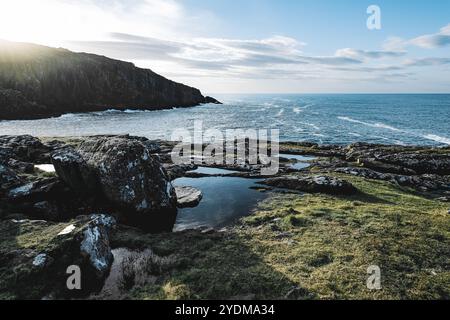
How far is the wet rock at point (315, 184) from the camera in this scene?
3259 centimetres

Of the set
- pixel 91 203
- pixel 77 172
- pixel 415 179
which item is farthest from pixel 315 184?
pixel 77 172

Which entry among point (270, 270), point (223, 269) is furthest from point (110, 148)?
point (270, 270)

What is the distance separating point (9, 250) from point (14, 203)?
822cm

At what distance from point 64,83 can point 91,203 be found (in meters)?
146

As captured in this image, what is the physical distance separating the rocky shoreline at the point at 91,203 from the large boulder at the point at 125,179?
0.24 ft

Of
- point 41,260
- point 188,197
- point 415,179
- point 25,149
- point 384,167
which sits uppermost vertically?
point 25,149

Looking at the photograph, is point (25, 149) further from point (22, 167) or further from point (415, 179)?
point (415, 179)

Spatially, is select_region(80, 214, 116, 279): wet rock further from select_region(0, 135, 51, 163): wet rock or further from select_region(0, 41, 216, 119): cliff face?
select_region(0, 41, 216, 119): cliff face

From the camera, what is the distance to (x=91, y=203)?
79.9ft

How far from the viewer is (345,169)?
43750 millimetres

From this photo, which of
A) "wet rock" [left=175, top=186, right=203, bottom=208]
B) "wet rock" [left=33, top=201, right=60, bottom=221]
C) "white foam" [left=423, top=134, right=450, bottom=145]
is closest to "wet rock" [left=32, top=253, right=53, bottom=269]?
"wet rock" [left=33, top=201, right=60, bottom=221]

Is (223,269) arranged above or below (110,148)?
below

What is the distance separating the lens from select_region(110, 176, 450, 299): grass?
14750mm
